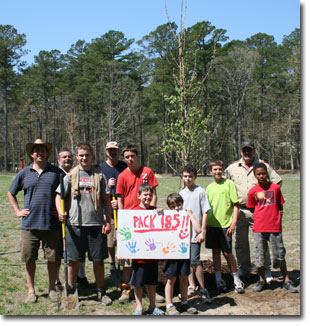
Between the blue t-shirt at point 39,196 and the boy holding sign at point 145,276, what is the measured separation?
1330mm

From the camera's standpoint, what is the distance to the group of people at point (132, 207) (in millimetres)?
5023

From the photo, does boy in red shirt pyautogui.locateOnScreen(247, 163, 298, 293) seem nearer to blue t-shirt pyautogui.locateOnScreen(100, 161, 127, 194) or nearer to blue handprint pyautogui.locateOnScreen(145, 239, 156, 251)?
blue handprint pyautogui.locateOnScreen(145, 239, 156, 251)

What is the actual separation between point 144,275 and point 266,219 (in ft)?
6.73

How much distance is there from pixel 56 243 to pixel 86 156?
4.40 feet

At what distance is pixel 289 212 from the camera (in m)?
13.6

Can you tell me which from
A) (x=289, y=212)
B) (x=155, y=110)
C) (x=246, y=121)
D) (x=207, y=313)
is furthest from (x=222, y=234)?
(x=246, y=121)

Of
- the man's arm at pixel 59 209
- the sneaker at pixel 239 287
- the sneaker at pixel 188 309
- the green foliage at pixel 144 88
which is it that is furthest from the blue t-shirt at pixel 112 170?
the green foliage at pixel 144 88

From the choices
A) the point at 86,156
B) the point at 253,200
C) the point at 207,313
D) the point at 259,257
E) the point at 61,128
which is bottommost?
the point at 207,313

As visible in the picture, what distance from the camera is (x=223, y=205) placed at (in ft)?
18.7

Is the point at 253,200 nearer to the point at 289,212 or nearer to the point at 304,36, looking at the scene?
the point at 304,36

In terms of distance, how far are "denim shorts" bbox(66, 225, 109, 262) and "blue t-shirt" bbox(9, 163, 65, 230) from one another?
1.15 ft

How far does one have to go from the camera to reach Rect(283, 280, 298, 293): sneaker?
214 inches

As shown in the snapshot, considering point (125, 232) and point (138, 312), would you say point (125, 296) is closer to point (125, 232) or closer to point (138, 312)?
point (138, 312)

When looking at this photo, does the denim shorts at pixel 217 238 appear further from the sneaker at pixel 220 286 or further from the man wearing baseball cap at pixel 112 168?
the man wearing baseball cap at pixel 112 168
